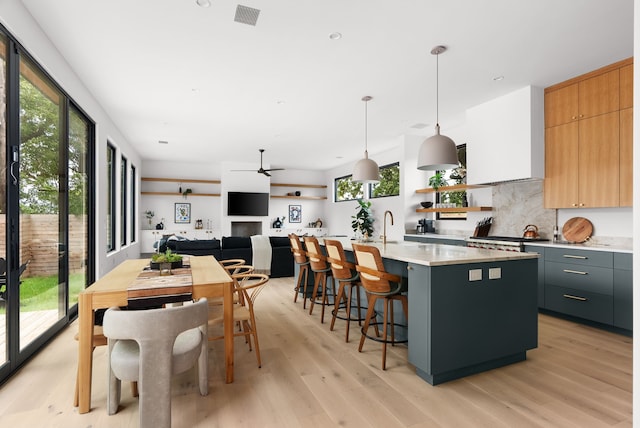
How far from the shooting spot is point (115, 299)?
213 centimetres

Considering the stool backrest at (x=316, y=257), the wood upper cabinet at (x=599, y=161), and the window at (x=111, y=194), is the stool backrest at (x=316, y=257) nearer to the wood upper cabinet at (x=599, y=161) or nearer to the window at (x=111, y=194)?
the wood upper cabinet at (x=599, y=161)

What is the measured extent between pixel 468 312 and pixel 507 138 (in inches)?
113

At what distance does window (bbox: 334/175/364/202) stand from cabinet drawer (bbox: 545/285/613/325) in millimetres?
5504

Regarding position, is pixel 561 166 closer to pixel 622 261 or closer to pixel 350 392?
pixel 622 261

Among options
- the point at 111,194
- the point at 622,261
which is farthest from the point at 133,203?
the point at 622,261

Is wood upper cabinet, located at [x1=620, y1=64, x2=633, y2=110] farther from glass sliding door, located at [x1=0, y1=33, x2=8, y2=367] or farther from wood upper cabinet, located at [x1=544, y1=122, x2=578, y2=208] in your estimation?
glass sliding door, located at [x1=0, y1=33, x2=8, y2=367]

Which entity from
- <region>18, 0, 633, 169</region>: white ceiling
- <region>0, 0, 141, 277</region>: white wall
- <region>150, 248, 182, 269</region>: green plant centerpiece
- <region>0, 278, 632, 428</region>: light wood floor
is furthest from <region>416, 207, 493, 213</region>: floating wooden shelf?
<region>0, 0, 141, 277</region>: white wall

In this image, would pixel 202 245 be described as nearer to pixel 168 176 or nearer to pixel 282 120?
pixel 282 120

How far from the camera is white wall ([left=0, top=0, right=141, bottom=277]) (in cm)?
251

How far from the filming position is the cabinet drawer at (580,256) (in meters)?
3.42

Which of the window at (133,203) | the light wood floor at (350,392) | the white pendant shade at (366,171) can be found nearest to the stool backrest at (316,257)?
the light wood floor at (350,392)

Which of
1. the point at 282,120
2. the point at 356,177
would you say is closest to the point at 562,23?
the point at 356,177

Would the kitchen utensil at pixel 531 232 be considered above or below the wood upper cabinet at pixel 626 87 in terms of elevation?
below

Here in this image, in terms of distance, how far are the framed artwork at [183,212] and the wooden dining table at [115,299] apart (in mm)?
7048
